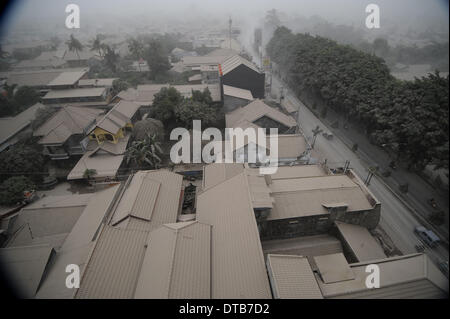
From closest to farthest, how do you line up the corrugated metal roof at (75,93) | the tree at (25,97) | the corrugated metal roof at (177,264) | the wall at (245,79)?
1. the corrugated metal roof at (177,264)
2. the corrugated metal roof at (75,93)
3. the wall at (245,79)
4. the tree at (25,97)

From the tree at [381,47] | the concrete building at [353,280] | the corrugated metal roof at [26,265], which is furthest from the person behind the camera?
the tree at [381,47]

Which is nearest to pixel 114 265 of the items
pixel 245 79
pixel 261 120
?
pixel 261 120

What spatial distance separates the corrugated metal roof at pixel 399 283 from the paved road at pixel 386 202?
5.85 meters

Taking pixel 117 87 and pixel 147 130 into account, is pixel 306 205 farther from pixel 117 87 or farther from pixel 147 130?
pixel 117 87

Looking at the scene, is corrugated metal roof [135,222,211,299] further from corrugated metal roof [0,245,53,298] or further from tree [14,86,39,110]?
tree [14,86,39,110]

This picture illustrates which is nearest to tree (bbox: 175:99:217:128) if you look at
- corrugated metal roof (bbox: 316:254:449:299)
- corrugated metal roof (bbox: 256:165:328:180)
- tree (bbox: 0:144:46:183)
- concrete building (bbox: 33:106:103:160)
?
concrete building (bbox: 33:106:103:160)

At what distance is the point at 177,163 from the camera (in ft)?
95.0

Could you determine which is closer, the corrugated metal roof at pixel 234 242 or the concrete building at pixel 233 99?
the corrugated metal roof at pixel 234 242

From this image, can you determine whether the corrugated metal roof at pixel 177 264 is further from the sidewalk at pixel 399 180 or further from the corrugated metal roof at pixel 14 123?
the corrugated metal roof at pixel 14 123

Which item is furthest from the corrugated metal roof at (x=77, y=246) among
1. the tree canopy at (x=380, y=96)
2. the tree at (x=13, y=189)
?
the tree canopy at (x=380, y=96)

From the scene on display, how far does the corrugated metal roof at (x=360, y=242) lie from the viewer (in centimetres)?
1741

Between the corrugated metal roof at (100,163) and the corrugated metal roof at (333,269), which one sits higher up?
the corrugated metal roof at (100,163)

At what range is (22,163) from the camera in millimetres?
25016
